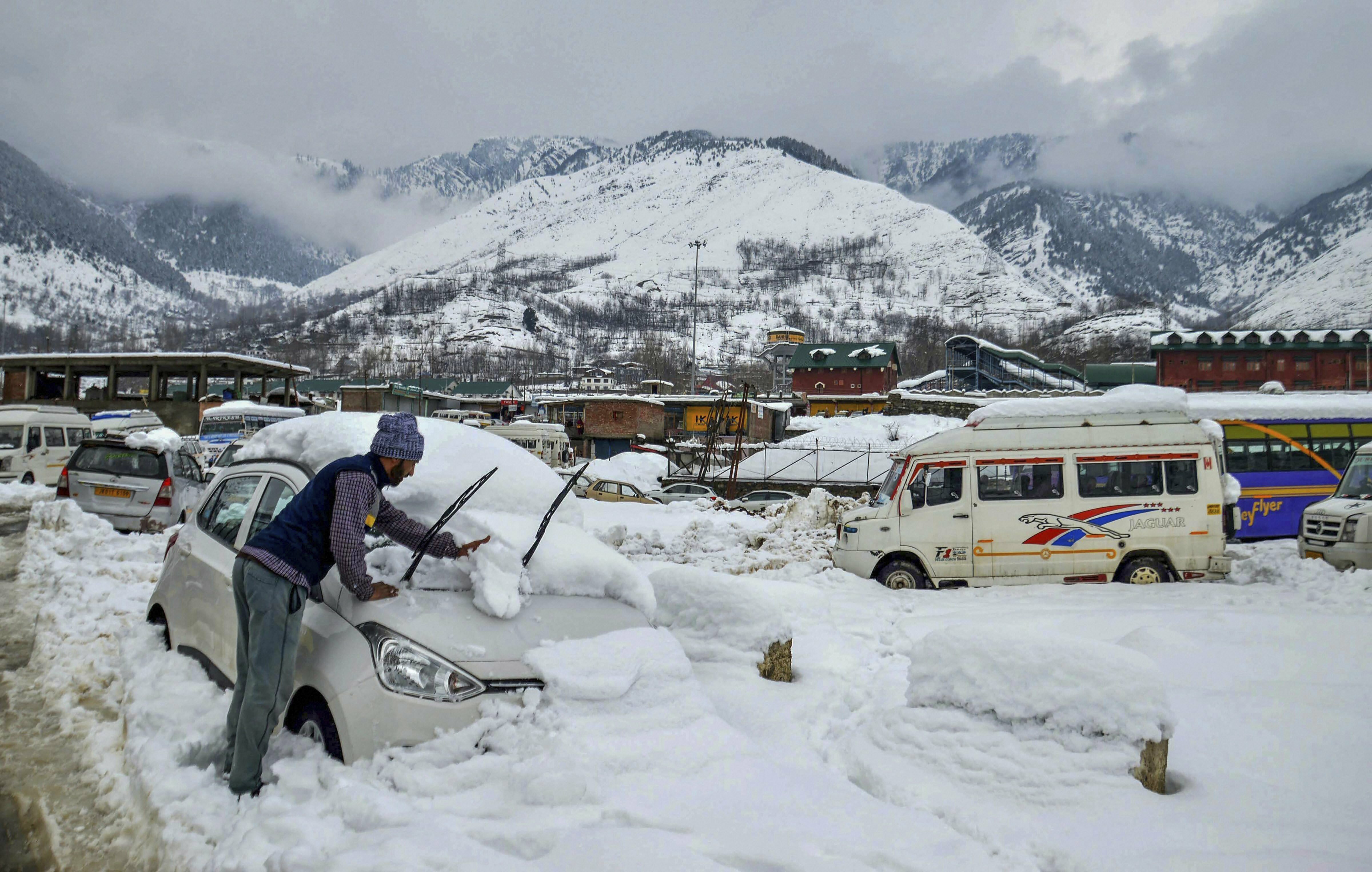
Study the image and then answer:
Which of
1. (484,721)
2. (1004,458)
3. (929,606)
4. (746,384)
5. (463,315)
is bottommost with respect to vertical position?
(929,606)

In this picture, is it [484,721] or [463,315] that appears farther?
[463,315]

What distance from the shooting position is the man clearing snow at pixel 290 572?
3283mm

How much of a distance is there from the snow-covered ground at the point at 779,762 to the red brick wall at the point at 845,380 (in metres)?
72.1

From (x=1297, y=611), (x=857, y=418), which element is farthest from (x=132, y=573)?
(x=857, y=418)

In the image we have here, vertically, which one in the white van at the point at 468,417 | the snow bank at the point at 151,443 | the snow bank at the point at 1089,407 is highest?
the white van at the point at 468,417

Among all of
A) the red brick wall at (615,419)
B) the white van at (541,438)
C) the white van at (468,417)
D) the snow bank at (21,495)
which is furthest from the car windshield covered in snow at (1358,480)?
the white van at (468,417)

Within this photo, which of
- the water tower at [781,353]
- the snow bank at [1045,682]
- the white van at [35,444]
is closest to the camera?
the snow bank at [1045,682]

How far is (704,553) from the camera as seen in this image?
12.5 m

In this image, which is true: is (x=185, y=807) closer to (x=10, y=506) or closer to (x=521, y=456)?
(x=521, y=456)

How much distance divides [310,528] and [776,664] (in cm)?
315

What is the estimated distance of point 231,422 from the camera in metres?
28.9

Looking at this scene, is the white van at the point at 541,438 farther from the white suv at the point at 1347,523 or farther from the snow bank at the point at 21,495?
the white suv at the point at 1347,523

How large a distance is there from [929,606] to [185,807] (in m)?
7.52

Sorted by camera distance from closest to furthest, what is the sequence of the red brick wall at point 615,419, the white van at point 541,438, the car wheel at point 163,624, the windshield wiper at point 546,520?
the windshield wiper at point 546,520 < the car wheel at point 163,624 < the white van at point 541,438 < the red brick wall at point 615,419
